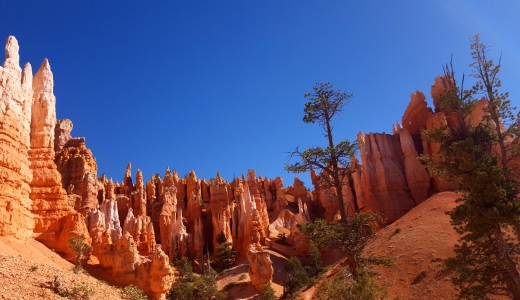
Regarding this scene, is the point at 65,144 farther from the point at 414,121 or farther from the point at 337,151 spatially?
the point at 337,151

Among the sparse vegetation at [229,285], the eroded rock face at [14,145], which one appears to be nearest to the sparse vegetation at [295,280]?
the sparse vegetation at [229,285]

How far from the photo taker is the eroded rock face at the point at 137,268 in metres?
32.9

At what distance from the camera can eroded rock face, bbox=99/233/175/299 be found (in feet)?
108

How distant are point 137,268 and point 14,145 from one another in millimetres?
14036

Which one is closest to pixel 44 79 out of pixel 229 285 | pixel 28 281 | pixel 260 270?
pixel 229 285

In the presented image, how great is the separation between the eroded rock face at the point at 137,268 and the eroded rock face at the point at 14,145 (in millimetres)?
6944

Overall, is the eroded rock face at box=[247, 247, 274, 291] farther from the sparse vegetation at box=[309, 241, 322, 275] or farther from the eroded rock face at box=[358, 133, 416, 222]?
the eroded rock face at box=[358, 133, 416, 222]

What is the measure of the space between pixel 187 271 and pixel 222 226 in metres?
17.5

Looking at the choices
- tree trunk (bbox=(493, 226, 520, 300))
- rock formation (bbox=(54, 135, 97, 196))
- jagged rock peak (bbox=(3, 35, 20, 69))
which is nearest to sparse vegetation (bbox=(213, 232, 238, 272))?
rock formation (bbox=(54, 135, 97, 196))

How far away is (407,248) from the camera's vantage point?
35219mm

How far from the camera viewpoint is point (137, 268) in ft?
112

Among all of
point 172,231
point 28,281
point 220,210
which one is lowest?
point 28,281

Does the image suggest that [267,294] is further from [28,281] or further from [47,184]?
[28,281]

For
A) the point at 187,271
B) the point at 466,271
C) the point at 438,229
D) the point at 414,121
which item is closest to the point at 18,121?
the point at 187,271
